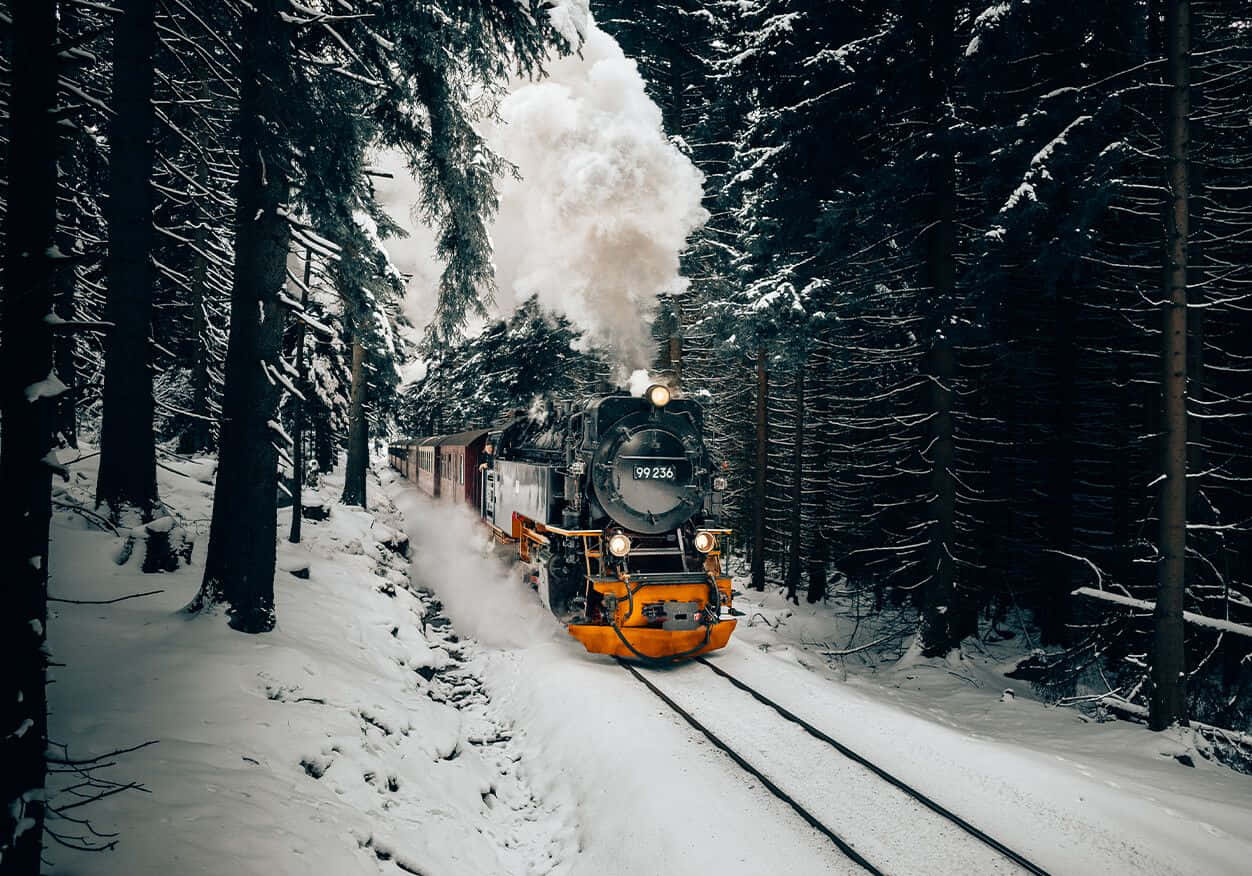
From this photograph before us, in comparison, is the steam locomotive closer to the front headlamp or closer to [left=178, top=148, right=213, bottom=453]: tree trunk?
the front headlamp

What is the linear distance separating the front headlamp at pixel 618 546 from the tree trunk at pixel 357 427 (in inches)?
499

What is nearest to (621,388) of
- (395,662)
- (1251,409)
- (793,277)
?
(793,277)

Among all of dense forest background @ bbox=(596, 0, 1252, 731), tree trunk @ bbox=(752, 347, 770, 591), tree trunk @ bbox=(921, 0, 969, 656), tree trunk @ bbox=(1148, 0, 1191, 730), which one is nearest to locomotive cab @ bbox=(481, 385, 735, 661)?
tree trunk @ bbox=(921, 0, 969, 656)

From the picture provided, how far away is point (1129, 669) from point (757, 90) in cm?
1042

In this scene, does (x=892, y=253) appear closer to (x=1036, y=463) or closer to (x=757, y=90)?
(x=757, y=90)

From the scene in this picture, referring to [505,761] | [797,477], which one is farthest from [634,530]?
[797,477]

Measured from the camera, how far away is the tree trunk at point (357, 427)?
19.5 metres

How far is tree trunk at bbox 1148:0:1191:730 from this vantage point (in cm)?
735

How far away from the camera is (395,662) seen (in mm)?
8461

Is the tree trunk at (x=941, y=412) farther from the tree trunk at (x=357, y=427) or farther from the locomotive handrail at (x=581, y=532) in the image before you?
the tree trunk at (x=357, y=427)

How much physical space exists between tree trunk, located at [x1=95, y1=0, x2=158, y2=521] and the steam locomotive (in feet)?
17.2

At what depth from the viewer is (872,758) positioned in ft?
21.1

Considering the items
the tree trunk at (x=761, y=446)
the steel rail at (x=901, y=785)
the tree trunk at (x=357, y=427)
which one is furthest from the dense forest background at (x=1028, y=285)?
the tree trunk at (x=357, y=427)

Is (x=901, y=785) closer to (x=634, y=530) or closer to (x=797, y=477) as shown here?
(x=634, y=530)
